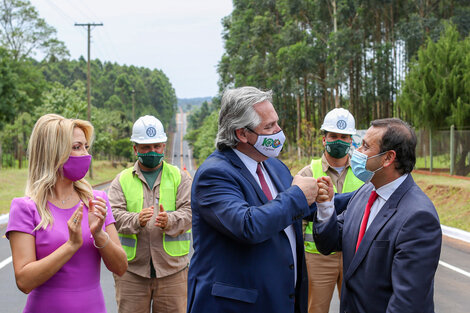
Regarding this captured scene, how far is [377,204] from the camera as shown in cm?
318

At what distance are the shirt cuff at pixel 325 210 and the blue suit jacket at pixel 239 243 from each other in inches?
12.3

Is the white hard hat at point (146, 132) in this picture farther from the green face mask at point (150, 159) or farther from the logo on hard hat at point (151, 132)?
the green face mask at point (150, 159)

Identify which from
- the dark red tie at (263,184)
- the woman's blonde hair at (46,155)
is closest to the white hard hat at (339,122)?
the dark red tie at (263,184)

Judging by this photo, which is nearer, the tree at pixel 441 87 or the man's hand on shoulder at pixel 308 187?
the man's hand on shoulder at pixel 308 187

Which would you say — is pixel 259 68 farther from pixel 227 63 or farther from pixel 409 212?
pixel 409 212

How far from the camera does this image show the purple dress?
306cm

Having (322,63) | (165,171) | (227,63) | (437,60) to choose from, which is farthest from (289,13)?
(165,171)

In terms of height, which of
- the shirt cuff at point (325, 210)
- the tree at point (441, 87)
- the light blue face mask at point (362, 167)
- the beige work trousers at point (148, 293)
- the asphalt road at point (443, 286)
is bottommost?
the asphalt road at point (443, 286)

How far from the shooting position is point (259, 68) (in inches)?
1964

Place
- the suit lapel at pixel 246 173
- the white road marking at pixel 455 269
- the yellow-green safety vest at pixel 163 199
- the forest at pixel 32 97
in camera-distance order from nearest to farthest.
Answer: the suit lapel at pixel 246 173 → the yellow-green safety vest at pixel 163 199 → the white road marking at pixel 455 269 → the forest at pixel 32 97

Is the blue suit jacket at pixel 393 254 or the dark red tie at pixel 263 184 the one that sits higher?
the dark red tie at pixel 263 184

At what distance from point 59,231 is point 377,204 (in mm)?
1839

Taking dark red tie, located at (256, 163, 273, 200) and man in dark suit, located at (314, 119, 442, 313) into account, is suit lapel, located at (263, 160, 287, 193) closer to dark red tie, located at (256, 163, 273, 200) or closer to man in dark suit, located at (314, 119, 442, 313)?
dark red tie, located at (256, 163, 273, 200)

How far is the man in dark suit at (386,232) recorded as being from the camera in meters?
2.77
